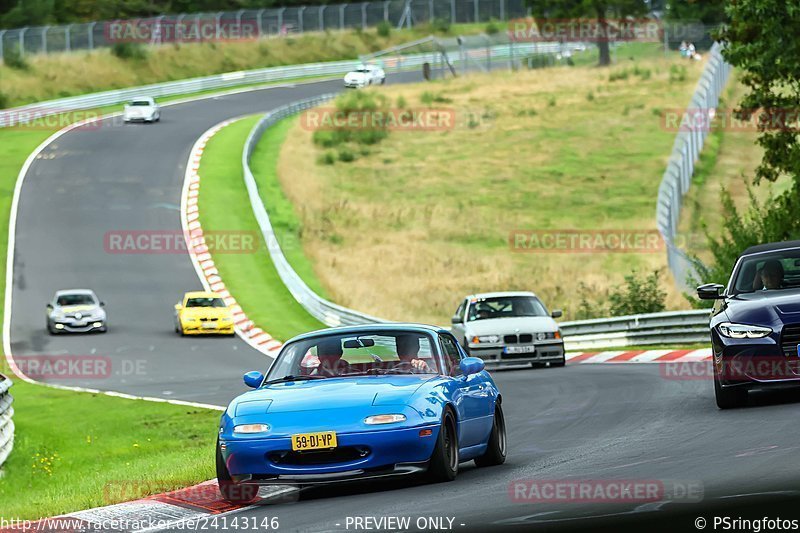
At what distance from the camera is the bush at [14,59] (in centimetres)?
7600

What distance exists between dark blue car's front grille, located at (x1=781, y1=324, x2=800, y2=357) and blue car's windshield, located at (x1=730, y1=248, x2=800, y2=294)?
112cm

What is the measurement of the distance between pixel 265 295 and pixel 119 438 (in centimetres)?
2181

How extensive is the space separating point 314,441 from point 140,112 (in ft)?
195

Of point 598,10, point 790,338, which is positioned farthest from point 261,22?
point 790,338

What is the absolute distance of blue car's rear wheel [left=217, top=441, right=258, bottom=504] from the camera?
1030 cm

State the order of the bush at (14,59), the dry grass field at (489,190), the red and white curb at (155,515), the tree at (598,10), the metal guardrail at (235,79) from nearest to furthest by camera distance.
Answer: the red and white curb at (155,515) < the dry grass field at (489,190) < the metal guardrail at (235,79) < the bush at (14,59) < the tree at (598,10)

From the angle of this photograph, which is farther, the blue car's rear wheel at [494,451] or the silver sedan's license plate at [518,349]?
the silver sedan's license plate at [518,349]

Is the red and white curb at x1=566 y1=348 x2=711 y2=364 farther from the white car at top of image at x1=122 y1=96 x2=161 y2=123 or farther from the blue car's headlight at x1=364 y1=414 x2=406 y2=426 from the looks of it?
the white car at top of image at x1=122 y1=96 x2=161 y2=123

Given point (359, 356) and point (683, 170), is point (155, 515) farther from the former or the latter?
point (683, 170)

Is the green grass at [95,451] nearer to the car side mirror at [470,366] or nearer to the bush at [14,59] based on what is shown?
the car side mirror at [470,366]

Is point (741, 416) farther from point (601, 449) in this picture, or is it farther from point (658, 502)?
point (658, 502)

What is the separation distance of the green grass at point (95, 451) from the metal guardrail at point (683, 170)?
48.9 feet

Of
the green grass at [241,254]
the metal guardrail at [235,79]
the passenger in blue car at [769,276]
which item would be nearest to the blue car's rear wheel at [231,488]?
the passenger in blue car at [769,276]

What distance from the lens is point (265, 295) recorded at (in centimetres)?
4219
